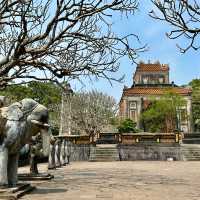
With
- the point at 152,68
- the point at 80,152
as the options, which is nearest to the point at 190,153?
the point at 80,152

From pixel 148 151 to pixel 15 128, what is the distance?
29134mm

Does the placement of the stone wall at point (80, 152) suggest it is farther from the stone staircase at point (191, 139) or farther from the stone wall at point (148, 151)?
the stone staircase at point (191, 139)

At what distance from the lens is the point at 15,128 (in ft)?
29.3

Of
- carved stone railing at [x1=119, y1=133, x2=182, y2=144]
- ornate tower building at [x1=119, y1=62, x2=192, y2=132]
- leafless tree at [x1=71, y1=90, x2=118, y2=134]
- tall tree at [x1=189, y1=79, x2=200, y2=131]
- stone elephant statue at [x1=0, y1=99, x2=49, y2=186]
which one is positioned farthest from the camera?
ornate tower building at [x1=119, y1=62, x2=192, y2=132]

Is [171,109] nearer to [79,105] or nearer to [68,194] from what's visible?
[79,105]

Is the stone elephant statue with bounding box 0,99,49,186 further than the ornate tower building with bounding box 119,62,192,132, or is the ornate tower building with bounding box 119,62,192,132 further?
the ornate tower building with bounding box 119,62,192,132

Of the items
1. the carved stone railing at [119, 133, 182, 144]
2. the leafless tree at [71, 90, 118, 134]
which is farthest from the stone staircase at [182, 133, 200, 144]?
the leafless tree at [71, 90, 118, 134]

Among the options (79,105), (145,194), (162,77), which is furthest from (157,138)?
(162,77)

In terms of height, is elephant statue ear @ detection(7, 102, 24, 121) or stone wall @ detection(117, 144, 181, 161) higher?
elephant statue ear @ detection(7, 102, 24, 121)

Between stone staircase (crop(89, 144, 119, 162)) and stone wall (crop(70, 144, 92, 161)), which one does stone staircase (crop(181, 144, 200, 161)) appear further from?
stone wall (crop(70, 144, 92, 161))

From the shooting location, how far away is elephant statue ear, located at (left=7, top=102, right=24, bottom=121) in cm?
903

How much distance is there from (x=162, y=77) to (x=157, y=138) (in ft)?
226

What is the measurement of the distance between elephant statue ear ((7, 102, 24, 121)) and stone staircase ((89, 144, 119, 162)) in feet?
82.7

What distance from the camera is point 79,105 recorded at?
60.5 metres
